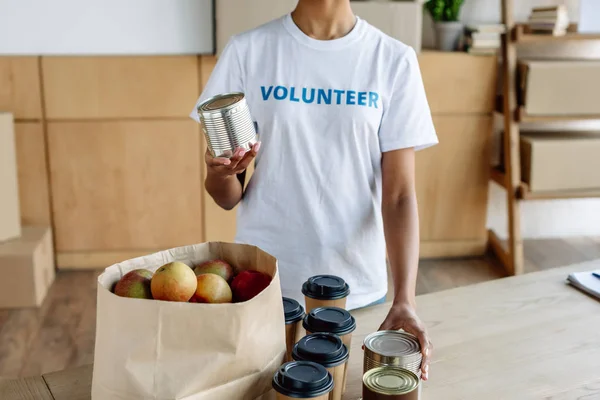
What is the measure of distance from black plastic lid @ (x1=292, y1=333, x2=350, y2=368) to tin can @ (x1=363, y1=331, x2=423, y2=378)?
47 mm

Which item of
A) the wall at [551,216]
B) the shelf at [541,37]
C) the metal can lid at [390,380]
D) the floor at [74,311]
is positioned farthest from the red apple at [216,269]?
the wall at [551,216]

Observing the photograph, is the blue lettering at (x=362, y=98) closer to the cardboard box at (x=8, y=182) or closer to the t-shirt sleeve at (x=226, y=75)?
the t-shirt sleeve at (x=226, y=75)

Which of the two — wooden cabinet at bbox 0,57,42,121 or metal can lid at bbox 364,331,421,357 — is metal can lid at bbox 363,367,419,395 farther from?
wooden cabinet at bbox 0,57,42,121

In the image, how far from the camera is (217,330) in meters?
0.85

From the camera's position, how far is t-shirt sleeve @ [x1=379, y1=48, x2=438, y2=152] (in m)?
1.41

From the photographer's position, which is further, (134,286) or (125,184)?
(125,184)

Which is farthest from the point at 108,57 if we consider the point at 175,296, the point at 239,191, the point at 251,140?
the point at 175,296

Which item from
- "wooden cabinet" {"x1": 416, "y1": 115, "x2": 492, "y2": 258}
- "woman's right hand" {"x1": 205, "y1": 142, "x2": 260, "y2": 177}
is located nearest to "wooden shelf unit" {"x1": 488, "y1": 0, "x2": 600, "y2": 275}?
"wooden cabinet" {"x1": 416, "y1": 115, "x2": 492, "y2": 258}

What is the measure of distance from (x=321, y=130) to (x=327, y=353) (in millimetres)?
621

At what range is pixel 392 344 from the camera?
100 cm

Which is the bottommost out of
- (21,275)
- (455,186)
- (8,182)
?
(21,275)

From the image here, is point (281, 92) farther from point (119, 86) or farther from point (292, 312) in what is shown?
point (119, 86)

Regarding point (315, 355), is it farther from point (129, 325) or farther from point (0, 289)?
point (0, 289)

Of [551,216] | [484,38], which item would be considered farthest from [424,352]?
[551,216]
